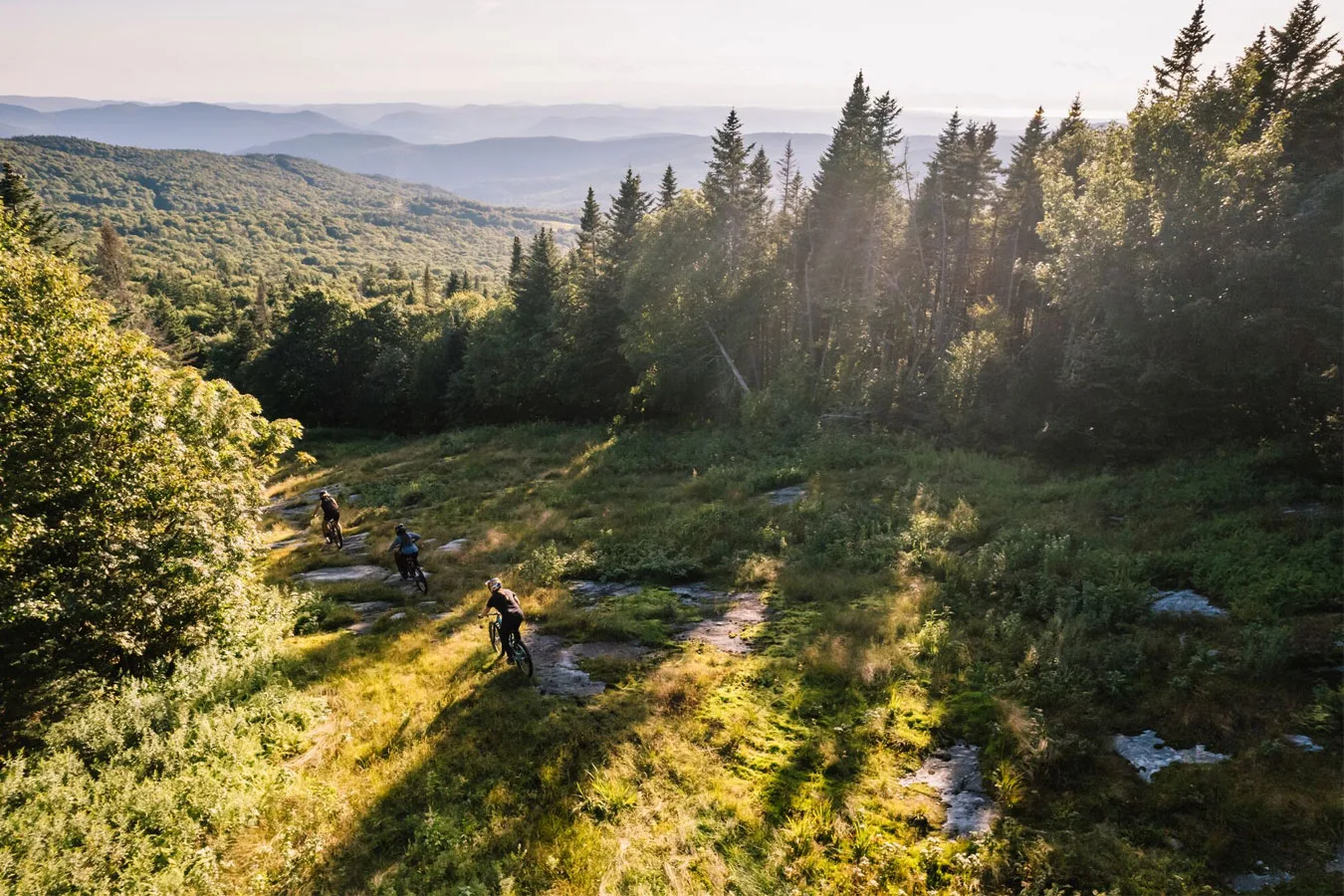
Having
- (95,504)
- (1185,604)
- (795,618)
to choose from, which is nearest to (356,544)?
(95,504)

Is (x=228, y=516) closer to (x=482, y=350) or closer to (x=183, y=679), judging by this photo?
(x=183, y=679)

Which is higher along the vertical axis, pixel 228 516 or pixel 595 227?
pixel 595 227

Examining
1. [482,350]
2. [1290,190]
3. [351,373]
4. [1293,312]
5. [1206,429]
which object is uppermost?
[1290,190]

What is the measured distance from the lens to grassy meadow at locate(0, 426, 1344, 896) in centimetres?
742

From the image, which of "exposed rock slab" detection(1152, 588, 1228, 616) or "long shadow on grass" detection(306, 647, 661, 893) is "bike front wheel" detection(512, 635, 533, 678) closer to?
"long shadow on grass" detection(306, 647, 661, 893)

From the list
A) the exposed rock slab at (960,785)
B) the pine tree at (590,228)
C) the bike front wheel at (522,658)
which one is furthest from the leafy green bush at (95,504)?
the pine tree at (590,228)

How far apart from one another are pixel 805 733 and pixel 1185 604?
812cm

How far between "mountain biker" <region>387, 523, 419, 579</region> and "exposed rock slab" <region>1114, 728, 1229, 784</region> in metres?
16.5

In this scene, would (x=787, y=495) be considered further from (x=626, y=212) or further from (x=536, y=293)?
(x=536, y=293)

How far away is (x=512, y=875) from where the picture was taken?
25.2 ft

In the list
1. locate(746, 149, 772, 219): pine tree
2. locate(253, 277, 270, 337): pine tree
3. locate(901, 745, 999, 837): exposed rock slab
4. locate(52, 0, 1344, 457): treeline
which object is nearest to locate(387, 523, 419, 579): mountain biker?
locate(901, 745, 999, 837): exposed rock slab

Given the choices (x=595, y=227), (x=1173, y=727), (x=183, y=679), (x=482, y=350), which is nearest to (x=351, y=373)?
(x=482, y=350)

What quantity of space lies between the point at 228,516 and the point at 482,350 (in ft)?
152

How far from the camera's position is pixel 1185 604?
12102 mm
